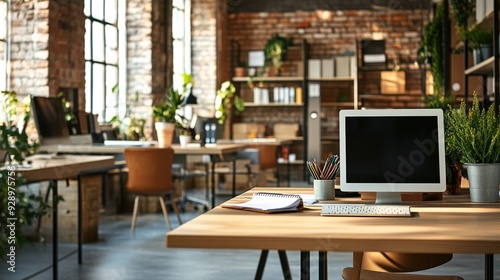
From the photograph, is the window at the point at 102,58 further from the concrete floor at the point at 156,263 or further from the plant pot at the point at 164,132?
the concrete floor at the point at 156,263

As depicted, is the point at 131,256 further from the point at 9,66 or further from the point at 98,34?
the point at 98,34

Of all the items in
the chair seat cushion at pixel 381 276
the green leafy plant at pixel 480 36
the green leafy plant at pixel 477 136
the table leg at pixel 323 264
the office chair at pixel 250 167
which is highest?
the green leafy plant at pixel 480 36

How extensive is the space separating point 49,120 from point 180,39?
7.06m

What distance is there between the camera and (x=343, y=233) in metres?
2.28

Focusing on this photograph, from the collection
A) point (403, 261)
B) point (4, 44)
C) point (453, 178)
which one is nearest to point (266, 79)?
point (4, 44)

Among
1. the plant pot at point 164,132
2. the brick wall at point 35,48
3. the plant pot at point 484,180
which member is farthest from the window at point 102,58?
the plant pot at point 484,180

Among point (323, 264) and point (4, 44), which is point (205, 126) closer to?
point (4, 44)

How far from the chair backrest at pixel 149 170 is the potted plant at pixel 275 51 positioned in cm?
723

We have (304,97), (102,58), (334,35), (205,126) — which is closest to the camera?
(102,58)

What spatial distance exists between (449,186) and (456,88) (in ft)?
22.4

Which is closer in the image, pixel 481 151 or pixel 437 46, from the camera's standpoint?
pixel 481 151

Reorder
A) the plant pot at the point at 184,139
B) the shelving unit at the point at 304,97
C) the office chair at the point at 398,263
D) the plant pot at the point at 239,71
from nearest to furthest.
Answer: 1. the office chair at the point at 398,263
2. the plant pot at the point at 184,139
3. the shelving unit at the point at 304,97
4. the plant pot at the point at 239,71

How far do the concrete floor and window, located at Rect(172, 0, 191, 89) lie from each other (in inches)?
238

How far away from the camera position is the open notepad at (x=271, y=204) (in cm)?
279
